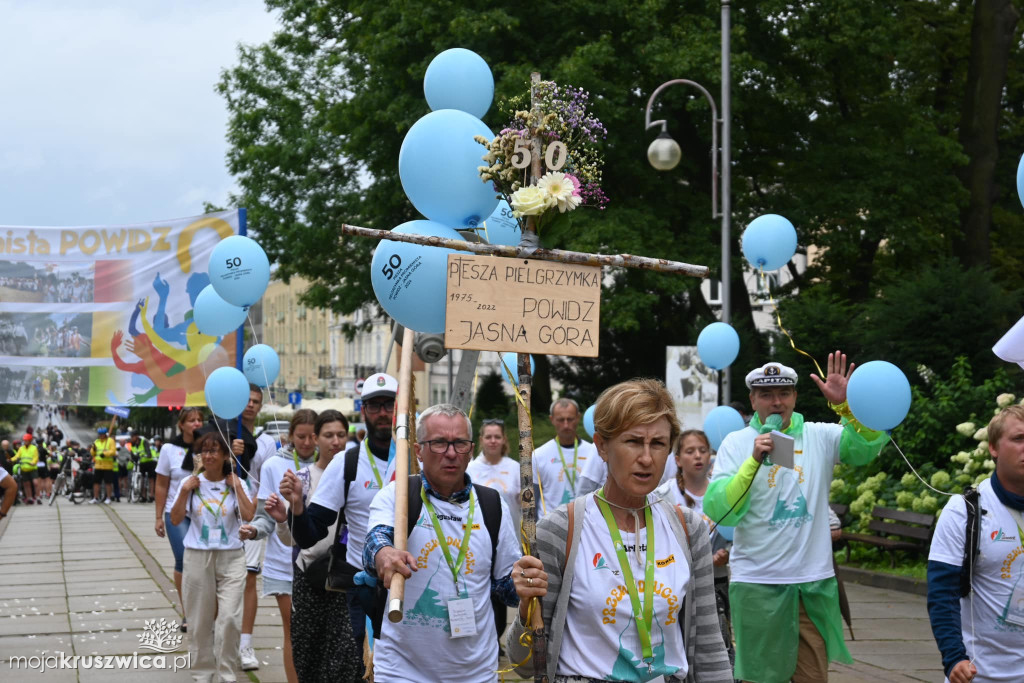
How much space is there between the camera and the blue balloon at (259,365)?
1135 cm

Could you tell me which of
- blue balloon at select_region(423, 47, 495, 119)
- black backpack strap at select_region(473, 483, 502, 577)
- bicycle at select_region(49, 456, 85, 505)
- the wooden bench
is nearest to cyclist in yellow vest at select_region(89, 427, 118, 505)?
bicycle at select_region(49, 456, 85, 505)

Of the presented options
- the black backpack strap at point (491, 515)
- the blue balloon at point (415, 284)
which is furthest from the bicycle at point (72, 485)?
the black backpack strap at point (491, 515)

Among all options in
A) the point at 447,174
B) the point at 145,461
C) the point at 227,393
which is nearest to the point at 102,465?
the point at 145,461

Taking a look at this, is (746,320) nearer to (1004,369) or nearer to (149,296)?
(1004,369)

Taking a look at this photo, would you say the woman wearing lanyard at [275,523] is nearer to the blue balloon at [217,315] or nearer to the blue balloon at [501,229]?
the blue balloon at [217,315]

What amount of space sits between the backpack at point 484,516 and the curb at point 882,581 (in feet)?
31.8

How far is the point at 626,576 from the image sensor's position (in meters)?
3.71

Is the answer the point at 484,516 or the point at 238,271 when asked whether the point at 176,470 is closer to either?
the point at 238,271

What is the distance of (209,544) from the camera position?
344 inches

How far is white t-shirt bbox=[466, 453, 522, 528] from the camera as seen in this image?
9.89 metres

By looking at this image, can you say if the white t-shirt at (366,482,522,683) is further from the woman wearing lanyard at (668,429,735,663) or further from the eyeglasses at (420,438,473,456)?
the woman wearing lanyard at (668,429,735,663)

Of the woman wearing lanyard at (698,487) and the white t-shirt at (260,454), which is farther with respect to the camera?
the white t-shirt at (260,454)

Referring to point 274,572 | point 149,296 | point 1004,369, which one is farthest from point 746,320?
point 274,572

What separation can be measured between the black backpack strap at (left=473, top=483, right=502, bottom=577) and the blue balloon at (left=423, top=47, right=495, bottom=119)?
2.32 metres
